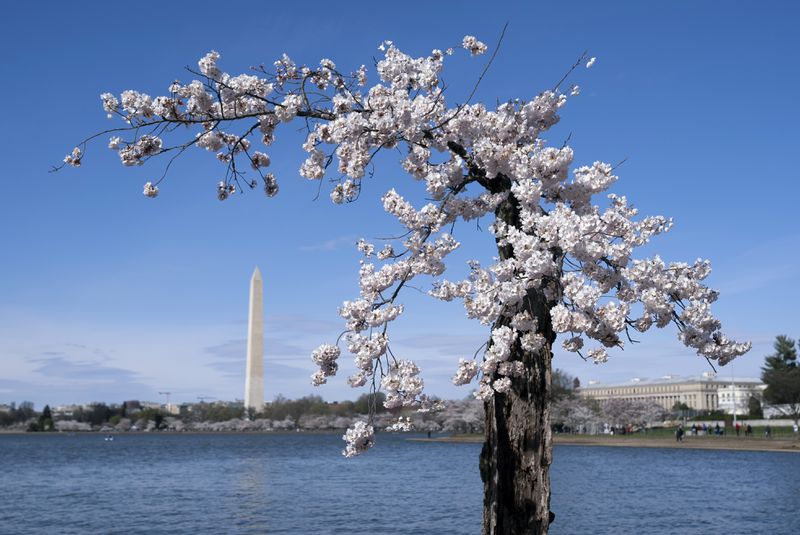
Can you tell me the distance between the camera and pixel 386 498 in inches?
1267

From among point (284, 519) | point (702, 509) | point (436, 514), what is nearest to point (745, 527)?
point (702, 509)

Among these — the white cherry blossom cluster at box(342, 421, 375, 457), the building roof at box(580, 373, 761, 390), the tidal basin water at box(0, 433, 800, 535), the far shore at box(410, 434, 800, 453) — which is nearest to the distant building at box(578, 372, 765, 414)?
the building roof at box(580, 373, 761, 390)

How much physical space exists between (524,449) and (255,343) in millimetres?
98278

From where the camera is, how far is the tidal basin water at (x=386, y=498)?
24.6 m

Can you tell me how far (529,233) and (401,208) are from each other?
3.92 feet

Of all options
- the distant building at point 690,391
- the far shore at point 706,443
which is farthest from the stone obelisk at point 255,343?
the distant building at point 690,391

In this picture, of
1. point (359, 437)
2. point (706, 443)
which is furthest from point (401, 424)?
point (706, 443)

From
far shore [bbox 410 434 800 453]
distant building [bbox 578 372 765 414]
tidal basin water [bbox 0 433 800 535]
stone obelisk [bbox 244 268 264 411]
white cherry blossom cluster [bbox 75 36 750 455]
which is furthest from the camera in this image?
distant building [bbox 578 372 765 414]

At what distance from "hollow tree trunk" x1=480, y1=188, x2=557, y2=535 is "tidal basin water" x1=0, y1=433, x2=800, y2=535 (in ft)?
53.6

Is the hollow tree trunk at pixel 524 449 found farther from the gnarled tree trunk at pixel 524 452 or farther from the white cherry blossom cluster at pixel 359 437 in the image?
the white cherry blossom cluster at pixel 359 437

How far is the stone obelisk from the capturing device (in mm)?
99669

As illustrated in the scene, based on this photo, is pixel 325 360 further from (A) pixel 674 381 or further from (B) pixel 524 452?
(A) pixel 674 381

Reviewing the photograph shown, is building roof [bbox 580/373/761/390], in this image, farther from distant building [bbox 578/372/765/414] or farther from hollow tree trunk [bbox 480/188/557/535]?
hollow tree trunk [bbox 480/188/557/535]

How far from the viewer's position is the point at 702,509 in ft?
88.9
